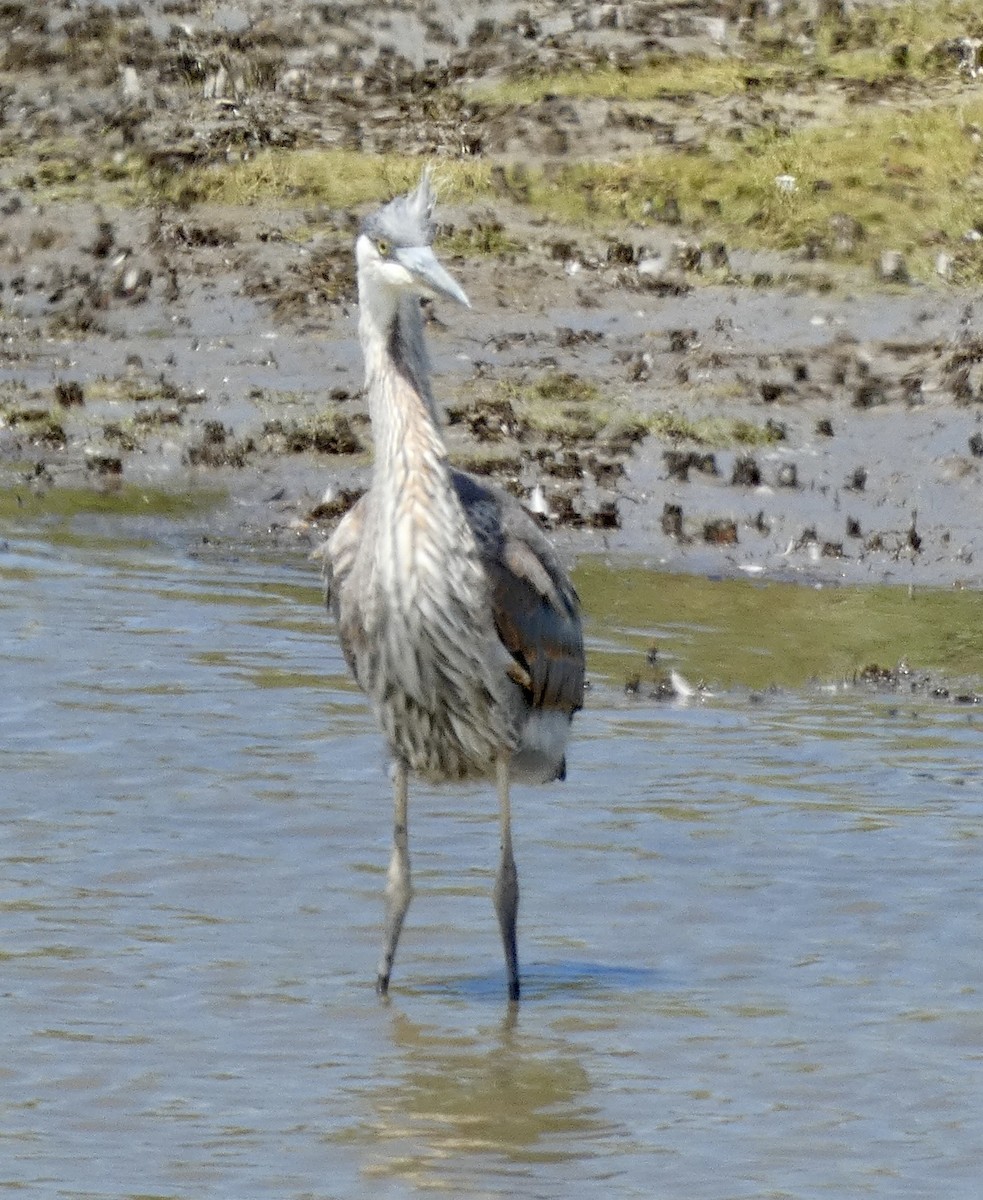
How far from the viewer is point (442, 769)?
6664mm

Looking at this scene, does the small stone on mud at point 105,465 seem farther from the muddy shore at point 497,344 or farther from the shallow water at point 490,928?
the shallow water at point 490,928

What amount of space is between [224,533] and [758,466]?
8.44 ft

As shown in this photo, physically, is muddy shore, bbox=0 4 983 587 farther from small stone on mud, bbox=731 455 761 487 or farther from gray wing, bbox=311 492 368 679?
gray wing, bbox=311 492 368 679

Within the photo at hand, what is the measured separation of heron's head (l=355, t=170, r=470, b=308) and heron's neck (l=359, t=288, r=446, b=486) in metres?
0.06

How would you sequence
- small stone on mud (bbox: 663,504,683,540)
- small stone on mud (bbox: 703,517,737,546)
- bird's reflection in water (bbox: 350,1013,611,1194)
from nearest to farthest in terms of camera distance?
bird's reflection in water (bbox: 350,1013,611,1194) < small stone on mud (bbox: 703,517,737,546) < small stone on mud (bbox: 663,504,683,540)

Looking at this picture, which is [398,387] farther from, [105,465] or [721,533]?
[105,465]

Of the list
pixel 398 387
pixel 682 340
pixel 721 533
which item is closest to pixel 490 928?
pixel 398 387

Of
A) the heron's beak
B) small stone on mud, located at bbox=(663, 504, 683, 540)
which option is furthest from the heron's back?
small stone on mud, located at bbox=(663, 504, 683, 540)

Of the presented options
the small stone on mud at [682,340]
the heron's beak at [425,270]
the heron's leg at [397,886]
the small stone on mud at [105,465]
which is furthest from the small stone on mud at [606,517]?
the heron's beak at [425,270]

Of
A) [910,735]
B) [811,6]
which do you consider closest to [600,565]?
[910,735]

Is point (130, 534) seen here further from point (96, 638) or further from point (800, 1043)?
point (800, 1043)

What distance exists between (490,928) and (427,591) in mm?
1248

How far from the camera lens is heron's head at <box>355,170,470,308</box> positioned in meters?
6.14

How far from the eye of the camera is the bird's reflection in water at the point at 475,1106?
5.38m
